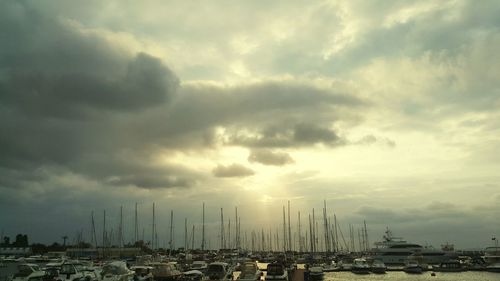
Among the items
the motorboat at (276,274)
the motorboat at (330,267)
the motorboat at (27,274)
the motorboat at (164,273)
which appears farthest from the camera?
the motorboat at (330,267)

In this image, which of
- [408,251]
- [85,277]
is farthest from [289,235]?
[85,277]

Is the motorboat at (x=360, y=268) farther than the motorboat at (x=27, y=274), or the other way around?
the motorboat at (x=360, y=268)

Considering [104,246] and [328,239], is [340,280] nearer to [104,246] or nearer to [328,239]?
[328,239]

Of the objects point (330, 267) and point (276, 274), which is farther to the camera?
point (330, 267)

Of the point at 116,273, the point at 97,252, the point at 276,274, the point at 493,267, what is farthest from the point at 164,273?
the point at 493,267

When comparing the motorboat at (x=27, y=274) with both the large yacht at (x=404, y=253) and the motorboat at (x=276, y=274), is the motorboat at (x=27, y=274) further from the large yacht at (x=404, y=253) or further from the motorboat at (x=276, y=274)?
the large yacht at (x=404, y=253)

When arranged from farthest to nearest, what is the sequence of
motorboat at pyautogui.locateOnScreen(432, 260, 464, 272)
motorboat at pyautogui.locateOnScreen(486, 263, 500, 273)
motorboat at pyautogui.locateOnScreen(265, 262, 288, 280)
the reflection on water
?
motorboat at pyautogui.locateOnScreen(432, 260, 464, 272), motorboat at pyautogui.locateOnScreen(486, 263, 500, 273), the reflection on water, motorboat at pyautogui.locateOnScreen(265, 262, 288, 280)

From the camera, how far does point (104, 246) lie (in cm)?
11612

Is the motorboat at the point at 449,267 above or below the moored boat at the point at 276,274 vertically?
below

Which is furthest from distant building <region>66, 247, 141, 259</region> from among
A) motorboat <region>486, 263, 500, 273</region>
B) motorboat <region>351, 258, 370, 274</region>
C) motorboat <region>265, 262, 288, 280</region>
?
motorboat <region>265, 262, 288, 280</region>

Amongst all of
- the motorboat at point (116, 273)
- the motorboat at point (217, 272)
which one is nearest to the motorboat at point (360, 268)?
the motorboat at point (217, 272)

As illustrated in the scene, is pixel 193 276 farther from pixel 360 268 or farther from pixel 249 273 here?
pixel 360 268

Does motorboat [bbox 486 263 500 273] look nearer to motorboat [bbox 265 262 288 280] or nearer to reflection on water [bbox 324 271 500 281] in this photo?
reflection on water [bbox 324 271 500 281]

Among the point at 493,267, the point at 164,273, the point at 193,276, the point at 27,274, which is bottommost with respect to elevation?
the point at 493,267
